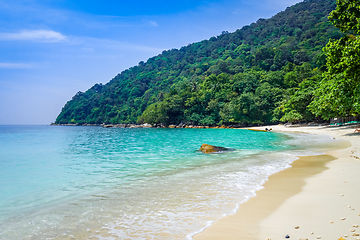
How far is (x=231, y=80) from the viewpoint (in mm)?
90250

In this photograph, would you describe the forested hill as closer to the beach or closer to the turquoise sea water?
the turquoise sea water

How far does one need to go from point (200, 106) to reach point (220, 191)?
264 ft

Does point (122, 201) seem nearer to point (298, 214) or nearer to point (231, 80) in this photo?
point (298, 214)

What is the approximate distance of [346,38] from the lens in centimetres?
1460

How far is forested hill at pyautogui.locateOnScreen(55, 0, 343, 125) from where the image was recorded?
68.7m

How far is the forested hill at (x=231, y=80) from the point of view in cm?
6869

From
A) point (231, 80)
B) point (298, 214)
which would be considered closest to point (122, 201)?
point (298, 214)

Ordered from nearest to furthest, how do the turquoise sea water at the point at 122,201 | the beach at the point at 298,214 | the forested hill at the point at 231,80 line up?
1. the beach at the point at 298,214
2. the turquoise sea water at the point at 122,201
3. the forested hill at the point at 231,80

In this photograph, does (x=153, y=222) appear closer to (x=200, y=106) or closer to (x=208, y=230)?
(x=208, y=230)

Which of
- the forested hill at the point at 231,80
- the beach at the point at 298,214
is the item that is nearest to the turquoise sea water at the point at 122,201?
the beach at the point at 298,214

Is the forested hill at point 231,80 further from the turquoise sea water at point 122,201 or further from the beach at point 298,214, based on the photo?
the beach at point 298,214

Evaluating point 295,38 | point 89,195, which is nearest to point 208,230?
point 89,195

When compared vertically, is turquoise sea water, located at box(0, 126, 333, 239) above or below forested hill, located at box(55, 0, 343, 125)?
below

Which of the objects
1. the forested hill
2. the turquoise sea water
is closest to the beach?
the turquoise sea water
